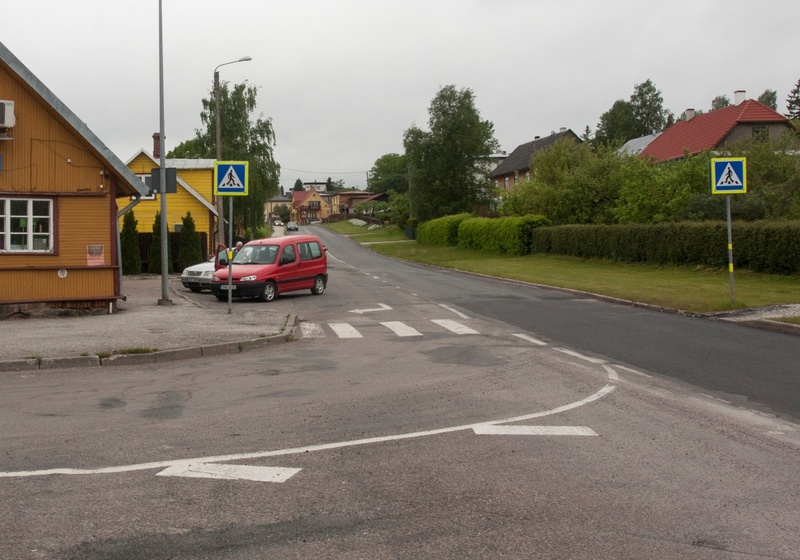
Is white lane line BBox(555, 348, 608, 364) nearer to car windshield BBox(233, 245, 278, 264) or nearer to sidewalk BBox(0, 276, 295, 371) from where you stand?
sidewalk BBox(0, 276, 295, 371)

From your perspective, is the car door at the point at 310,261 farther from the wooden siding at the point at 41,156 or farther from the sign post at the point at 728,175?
the sign post at the point at 728,175

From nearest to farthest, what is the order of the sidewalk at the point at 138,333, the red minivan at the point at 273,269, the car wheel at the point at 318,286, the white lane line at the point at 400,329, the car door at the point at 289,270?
the sidewalk at the point at 138,333
the white lane line at the point at 400,329
the red minivan at the point at 273,269
the car door at the point at 289,270
the car wheel at the point at 318,286

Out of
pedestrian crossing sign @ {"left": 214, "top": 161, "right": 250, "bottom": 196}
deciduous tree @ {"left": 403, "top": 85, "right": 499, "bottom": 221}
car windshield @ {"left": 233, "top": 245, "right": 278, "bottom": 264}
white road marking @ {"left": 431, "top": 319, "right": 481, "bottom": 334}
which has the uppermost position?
deciduous tree @ {"left": 403, "top": 85, "right": 499, "bottom": 221}

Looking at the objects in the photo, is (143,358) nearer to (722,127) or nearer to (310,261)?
(310,261)

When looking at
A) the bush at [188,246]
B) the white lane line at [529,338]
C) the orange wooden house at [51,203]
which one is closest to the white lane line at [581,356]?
the white lane line at [529,338]

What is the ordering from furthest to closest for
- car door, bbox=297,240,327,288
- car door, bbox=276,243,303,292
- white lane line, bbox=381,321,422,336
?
car door, bbox=297,240,327,288 → car door, bbox=276,243,303,292 → white lane line, bbox=381,321,422,336

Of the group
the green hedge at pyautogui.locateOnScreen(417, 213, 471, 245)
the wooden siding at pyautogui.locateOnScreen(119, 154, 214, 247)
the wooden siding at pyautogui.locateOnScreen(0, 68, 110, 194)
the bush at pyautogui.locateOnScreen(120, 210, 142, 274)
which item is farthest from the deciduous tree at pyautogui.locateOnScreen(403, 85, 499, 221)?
the wooden siding at pyautogui.locateOnScreen(0, 68, 110, 194)

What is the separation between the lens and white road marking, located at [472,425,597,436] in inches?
282

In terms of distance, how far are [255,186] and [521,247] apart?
19616 mm

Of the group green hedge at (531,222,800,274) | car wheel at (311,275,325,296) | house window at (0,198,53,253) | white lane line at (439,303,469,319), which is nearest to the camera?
house window at (0,198,53,253)

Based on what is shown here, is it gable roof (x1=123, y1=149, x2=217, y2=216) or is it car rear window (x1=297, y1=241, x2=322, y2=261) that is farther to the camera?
gable roof (x1=123, y1=149, x2=217, y2=216)

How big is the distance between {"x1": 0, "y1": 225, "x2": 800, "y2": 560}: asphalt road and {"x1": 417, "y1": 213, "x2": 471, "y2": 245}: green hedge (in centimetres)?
5739

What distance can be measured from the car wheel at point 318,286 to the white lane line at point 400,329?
8262 millimetres

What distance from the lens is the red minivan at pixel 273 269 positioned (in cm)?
2289
